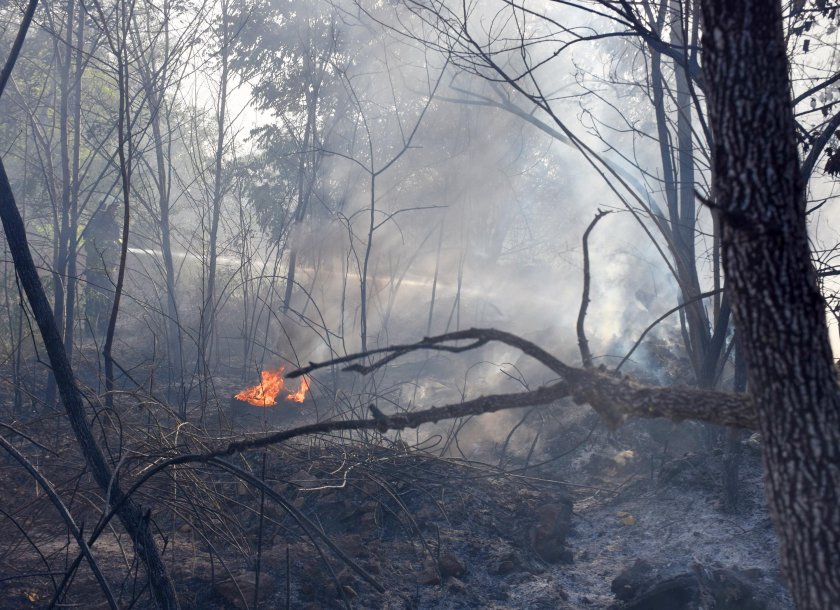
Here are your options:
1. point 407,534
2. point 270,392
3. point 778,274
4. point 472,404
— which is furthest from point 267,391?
point 778,274

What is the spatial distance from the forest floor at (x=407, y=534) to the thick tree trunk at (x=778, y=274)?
102 inches

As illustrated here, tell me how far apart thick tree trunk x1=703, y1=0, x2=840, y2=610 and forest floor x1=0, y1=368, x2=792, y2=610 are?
258 cm

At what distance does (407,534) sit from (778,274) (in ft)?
13.4

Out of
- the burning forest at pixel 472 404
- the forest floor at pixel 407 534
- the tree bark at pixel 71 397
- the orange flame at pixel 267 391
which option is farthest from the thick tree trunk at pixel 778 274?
the orange flame at pixel 267 391

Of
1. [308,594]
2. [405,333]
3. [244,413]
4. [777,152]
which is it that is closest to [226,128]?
[244,413]

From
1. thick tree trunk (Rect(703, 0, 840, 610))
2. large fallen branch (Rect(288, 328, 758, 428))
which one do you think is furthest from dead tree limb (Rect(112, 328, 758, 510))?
thick tree trunk (Rect(703, 0, 840, 610))

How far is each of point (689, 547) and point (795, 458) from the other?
11.8ft

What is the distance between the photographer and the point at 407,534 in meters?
5.22

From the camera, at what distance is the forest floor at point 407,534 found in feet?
13.9

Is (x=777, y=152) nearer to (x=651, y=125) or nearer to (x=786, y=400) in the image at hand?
(x=786, y=400)

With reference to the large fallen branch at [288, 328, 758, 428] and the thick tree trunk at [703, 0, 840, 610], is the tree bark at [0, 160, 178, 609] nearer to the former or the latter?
the large fallen branch at [288, 328, 758, 428]

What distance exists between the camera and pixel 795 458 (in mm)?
1825

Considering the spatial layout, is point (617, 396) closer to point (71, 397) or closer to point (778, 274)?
point (778, 274)

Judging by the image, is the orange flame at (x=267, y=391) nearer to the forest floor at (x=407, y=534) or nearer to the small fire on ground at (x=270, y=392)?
the small fire on ground at (x=270, y=392)
